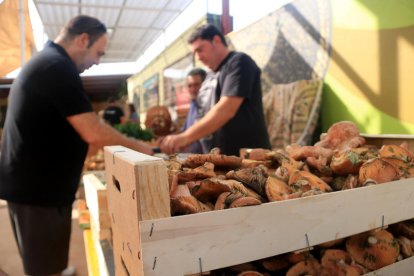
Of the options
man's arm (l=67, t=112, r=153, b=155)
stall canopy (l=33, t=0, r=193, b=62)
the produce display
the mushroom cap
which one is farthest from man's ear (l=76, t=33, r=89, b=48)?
stall canopy (l=33, t=0, r=193, b=62)

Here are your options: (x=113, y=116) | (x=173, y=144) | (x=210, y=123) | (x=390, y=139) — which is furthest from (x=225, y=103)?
(x=113, y=116)

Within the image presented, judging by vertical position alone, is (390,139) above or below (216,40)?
below

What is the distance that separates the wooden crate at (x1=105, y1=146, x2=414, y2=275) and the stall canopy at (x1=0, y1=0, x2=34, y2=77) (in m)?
0.60

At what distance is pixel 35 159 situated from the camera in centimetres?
166

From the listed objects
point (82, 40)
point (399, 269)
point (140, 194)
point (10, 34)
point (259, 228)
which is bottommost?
point (399, 269)

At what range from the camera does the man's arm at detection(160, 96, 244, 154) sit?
2.11 metres

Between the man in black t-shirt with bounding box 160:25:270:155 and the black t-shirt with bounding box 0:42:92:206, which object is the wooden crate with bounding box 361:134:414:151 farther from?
the black t-shirt with bounding box 0:42:92:206

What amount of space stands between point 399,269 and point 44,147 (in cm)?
155

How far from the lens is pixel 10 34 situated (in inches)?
46.2

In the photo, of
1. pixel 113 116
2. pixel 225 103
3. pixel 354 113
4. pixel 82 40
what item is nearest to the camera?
pixel 82 40

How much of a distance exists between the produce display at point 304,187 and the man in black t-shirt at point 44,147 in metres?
0.79

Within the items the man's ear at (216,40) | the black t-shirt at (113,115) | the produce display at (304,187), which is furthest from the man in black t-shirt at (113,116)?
the produce display at (304,187)

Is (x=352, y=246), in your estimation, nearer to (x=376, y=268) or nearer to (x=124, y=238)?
(x=376, y=268)

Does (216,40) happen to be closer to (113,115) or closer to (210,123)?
(210,123)
